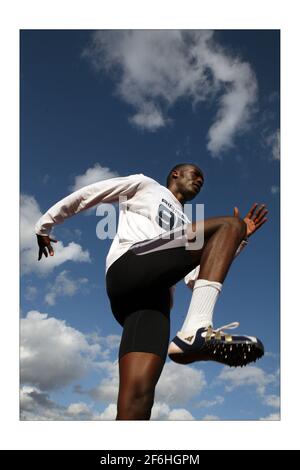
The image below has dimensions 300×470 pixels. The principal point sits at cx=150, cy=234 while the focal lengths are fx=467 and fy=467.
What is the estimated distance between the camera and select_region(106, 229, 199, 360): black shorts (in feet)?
10.6

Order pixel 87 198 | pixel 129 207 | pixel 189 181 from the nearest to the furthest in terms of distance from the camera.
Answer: pixel 87 198 → pixel 129 207 → pixel 189 181

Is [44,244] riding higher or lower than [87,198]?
lower

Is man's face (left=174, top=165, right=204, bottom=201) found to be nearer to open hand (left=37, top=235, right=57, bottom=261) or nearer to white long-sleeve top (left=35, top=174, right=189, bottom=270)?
white long-sleeve top (left=35, top=174, right=189, bottom=270)

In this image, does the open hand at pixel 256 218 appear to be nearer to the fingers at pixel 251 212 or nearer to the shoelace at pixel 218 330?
the fingers at pixel 251 212

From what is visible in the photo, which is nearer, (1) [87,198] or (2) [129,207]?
(1) [87,198]

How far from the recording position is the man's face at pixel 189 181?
14.1 ft

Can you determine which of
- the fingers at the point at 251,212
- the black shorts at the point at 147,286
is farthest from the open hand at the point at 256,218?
the black shorts at the point at 147,286

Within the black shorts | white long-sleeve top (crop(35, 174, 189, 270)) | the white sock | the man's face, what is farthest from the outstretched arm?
the white sock

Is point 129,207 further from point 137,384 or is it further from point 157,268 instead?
point 137,384

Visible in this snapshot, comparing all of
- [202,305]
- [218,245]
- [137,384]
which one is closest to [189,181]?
[218,245]

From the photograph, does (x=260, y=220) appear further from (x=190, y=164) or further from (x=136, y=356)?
(x=136, y=356)

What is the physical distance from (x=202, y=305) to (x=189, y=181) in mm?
1556

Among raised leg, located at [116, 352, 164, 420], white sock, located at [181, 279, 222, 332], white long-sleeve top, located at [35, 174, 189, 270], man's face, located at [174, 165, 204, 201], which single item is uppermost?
man's face, located at [174, 165, 204, 201]

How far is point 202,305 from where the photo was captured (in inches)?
121
